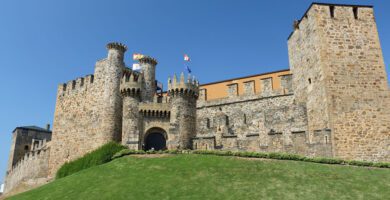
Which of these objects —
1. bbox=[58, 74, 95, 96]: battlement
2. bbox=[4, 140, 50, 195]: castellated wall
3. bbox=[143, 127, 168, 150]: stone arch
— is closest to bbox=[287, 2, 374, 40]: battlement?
bbox=[143, 127, 168, 150]: stone arch

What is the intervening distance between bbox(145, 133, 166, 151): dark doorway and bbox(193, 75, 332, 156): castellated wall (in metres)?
4.18

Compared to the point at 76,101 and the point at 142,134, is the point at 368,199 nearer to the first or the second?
the point at 142,134

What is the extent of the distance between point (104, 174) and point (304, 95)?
18937 mm

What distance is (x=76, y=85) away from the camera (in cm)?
4347

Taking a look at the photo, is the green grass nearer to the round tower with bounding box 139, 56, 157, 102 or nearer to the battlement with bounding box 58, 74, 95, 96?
the round tower with bounding box 139, 56, 157, 102

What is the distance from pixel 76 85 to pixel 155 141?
50.0ft

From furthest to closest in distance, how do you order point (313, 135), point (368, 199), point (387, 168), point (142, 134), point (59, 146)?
point (59, 146) < point (142, 134) < point (313, 135) < point (387, 168) < point (368, 199)

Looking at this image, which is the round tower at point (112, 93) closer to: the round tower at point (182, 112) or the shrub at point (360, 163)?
the round tower at point (182, 112)

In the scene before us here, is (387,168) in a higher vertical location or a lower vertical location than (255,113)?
lower

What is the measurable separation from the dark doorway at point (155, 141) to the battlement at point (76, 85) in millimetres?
11720

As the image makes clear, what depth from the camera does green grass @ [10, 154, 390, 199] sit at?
17.1 m

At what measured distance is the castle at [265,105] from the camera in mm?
25875

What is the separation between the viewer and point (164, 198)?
1703cm

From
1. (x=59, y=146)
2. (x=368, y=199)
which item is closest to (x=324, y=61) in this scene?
(x=368, y=199)
